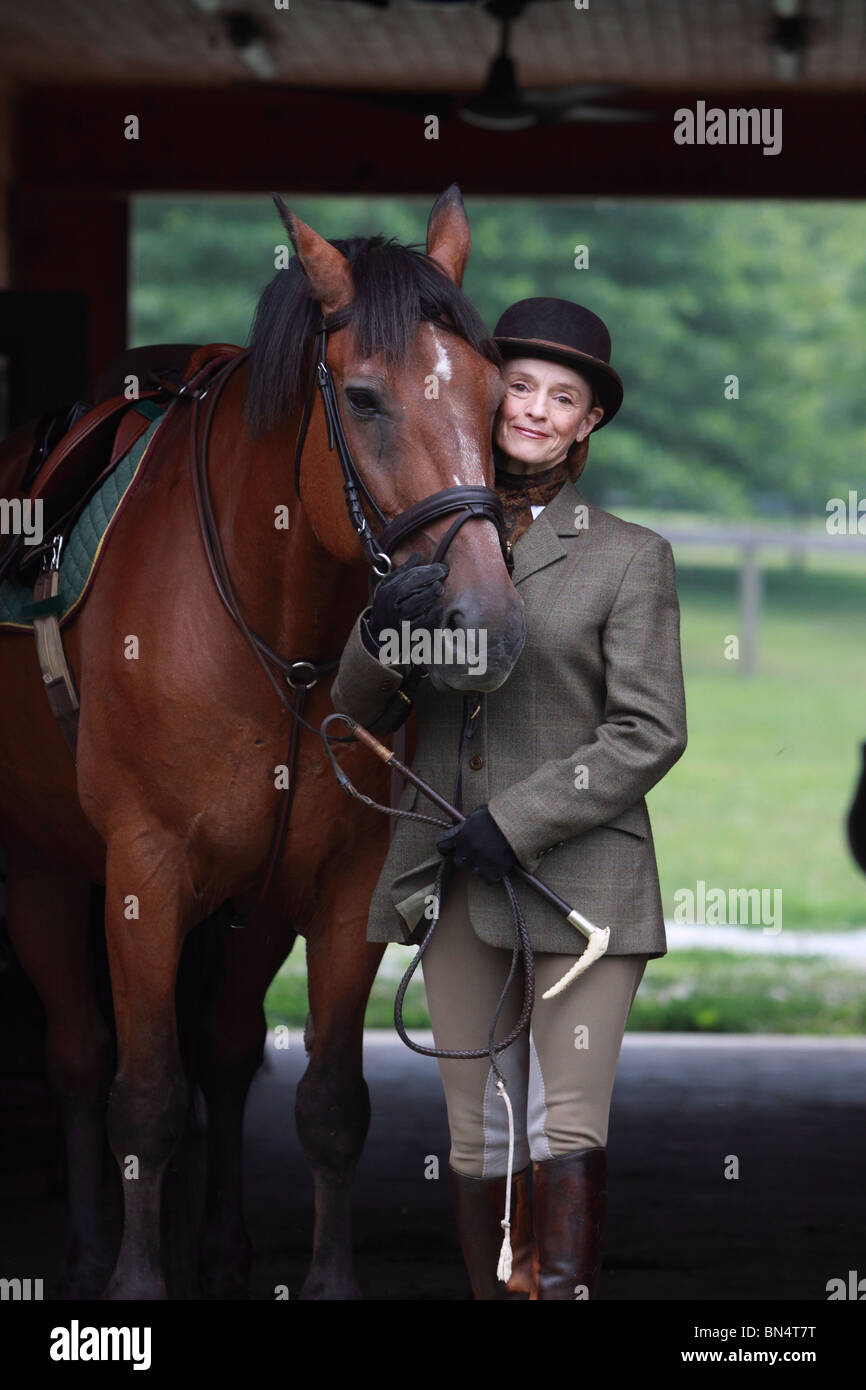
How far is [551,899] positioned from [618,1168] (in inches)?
93.8

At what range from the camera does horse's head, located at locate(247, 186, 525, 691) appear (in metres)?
2.58

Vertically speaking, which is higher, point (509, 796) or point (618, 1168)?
point (509, 796)

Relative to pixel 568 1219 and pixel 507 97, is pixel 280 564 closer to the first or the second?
pixel 568 1219

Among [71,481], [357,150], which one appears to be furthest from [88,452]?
[357,150]

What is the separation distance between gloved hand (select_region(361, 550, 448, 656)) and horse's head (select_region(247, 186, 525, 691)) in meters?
0.02

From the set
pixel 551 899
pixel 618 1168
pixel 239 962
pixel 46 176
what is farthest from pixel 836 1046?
pixel 46 176

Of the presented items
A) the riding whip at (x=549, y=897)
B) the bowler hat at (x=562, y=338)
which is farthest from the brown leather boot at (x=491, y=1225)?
the bowler hat at (x=562, y=338)

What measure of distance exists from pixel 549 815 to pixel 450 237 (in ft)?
3.36

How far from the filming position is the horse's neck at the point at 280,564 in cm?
309

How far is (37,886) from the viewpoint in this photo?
408 centimetres

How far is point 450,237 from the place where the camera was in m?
3.06

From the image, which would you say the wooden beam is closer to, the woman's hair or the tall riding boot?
the woman's hair

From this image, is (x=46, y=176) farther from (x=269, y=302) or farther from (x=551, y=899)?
(x=551, y=899)

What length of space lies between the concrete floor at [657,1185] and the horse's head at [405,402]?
182 cm
